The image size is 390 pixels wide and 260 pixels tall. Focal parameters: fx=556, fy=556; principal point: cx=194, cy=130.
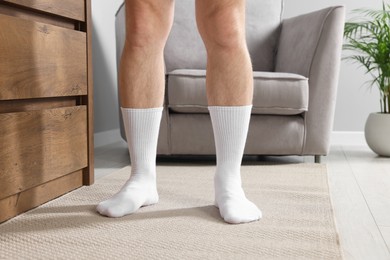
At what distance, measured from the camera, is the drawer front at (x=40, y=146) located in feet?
4.21

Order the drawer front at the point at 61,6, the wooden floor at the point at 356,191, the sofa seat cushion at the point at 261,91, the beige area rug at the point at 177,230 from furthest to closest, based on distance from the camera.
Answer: the sofa seat cushion at the point at 261,91 < the drawer front at the point at 61,6 < the wooden floor at the point at 356,191 < the beige area rug at the point at 177,230

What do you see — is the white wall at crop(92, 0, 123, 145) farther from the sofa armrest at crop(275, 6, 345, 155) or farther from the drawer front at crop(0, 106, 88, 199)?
the drawer front at crop(0, 106, 88, 199)

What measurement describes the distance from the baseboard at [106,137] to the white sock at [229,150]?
1734 mm

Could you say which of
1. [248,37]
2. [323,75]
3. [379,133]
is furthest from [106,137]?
[379,133]

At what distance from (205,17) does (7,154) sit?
56 cm

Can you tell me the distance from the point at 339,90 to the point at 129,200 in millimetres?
2231

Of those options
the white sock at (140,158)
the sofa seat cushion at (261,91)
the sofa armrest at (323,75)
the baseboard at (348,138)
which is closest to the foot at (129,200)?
the white sock at (140,158)

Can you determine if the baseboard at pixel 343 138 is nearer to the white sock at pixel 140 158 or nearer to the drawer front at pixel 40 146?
the drawer front at pixel 40 146

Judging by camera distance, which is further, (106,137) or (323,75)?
(106,137)

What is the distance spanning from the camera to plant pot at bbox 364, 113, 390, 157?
2.71m

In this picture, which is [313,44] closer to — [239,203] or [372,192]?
[372,192]

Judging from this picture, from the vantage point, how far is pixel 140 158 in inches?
55.2

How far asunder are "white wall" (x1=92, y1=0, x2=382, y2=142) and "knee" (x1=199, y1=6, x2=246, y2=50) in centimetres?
184

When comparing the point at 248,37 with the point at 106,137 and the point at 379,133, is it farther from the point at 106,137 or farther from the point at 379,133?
the point at 106,137
